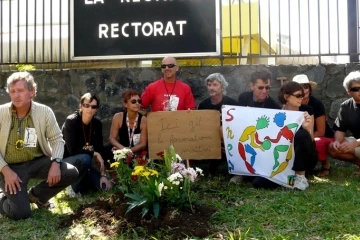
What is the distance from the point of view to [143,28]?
259 inches

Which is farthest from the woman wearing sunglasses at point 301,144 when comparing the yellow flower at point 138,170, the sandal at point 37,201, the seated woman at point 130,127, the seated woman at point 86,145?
the sandal at point 37,201

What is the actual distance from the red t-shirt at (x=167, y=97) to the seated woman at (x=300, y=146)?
1.40 m

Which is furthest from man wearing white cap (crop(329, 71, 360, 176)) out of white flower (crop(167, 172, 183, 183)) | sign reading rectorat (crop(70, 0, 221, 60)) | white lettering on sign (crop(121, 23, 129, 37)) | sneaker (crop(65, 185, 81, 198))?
white lettering on sign (crop(121, 23, 129, 37))

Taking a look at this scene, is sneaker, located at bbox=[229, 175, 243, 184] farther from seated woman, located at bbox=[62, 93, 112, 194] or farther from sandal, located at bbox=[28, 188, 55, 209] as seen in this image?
sandal, located at bbox=[28, 188, 55, 209]

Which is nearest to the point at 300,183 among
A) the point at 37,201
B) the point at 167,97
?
the point at 167,97

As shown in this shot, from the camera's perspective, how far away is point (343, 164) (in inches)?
241

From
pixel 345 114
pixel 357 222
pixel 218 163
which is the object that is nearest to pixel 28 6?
pixel 218 163

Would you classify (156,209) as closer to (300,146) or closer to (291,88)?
(300,146)

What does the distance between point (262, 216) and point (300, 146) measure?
1170mm

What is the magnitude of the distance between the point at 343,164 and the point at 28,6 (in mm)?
5349

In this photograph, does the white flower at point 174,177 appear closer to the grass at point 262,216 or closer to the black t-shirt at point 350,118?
the grass at point 262,216

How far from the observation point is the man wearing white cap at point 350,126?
521 centimetres

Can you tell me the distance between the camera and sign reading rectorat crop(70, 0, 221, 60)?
21.2 ft

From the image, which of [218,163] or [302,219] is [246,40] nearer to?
[218,163]
